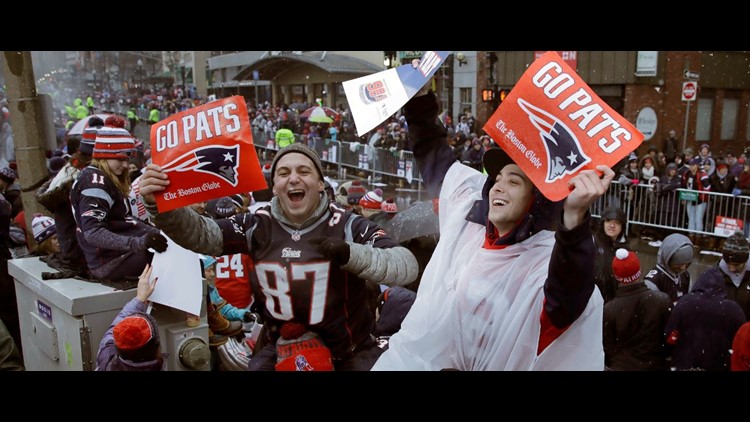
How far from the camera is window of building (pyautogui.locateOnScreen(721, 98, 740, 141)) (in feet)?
72.6

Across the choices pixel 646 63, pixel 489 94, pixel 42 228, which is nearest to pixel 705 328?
pixel 42 228

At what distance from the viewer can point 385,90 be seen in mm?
3176

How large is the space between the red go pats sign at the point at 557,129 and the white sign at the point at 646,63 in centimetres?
1920

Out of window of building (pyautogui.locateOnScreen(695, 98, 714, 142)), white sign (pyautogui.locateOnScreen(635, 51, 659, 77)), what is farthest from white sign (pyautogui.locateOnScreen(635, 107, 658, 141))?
window of building (pyautogui.locateOnScreen(695, 98, 714, 142))

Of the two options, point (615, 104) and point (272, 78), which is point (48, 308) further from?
point (272, 78)

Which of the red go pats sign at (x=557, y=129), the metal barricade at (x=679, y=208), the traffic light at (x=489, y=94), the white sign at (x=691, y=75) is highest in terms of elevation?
the white sign at (x=691, y=75)

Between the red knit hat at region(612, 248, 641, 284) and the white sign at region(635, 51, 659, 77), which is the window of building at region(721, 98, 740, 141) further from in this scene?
the red knit hat at region(612, 248, 641, 284)

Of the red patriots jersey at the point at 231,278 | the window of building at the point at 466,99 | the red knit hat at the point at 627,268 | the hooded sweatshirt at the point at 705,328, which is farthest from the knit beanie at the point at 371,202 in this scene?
the window of building at the point at 466,99

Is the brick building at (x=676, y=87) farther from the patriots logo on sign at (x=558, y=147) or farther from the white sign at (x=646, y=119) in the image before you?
the patriots logo on sign at (x=558, y=147)

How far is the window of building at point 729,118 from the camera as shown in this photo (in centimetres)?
2214

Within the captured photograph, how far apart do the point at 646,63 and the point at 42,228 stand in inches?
748

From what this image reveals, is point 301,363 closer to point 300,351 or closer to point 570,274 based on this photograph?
point 300,351

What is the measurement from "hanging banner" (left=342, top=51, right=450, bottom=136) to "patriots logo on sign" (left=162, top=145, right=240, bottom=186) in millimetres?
649
